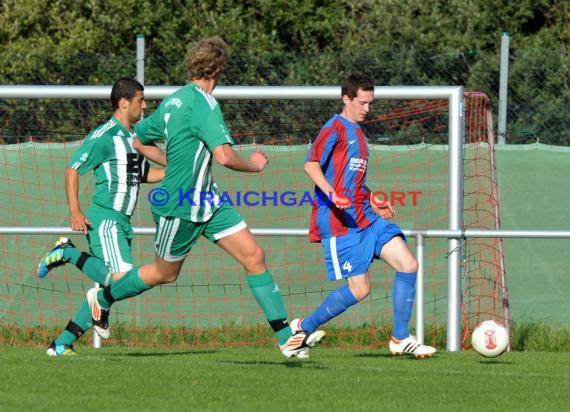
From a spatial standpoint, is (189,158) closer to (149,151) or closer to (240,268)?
(149,151)

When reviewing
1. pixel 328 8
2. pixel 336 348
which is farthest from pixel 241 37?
pixel 336 348

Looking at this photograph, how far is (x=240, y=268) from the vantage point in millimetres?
12125

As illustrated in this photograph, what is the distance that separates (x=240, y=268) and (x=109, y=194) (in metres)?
3.16

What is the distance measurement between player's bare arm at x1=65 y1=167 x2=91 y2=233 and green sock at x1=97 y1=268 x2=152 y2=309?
1.91 ft

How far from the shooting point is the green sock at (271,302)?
7.98 meters

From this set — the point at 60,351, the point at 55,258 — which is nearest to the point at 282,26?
the point at 55,258

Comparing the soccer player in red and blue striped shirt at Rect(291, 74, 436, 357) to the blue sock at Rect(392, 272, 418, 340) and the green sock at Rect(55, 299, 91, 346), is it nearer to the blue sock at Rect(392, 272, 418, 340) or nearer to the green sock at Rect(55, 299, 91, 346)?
the blue sock at Rect(392, 272, 418, 340)

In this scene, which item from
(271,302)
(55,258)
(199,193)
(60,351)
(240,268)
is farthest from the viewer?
(240,268)

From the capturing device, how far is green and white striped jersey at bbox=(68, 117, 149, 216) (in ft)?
30.0

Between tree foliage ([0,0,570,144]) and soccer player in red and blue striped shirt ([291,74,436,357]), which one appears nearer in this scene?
soccer player in red and blue striped shirt ([291,74,436,357])

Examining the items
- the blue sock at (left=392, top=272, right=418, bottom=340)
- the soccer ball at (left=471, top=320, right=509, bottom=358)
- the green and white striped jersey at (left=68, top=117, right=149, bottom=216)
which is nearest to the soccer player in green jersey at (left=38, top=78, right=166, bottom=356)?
the green and white striped jersey at (left=68, top=117, right=149, bottom=216)

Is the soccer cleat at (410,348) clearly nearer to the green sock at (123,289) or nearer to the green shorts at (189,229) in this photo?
the green shorts at (189,229)

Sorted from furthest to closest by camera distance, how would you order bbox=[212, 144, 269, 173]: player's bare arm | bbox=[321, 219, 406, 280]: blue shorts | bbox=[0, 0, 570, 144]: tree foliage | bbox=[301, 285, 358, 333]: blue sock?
bbox=[0, 0, 570, 144]: tree foliage < bbox=[301, 285, 358, 333]: blue sock < bbox=[321, 219, 406, 280]: blue shorts < bbox=[212, 144, 269, 173]: player's bare arm

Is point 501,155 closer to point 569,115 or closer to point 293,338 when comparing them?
point 569,115
